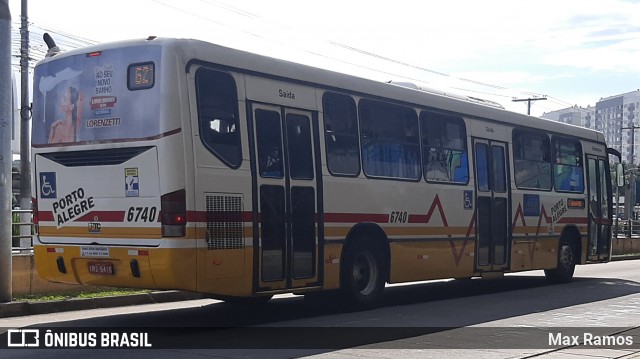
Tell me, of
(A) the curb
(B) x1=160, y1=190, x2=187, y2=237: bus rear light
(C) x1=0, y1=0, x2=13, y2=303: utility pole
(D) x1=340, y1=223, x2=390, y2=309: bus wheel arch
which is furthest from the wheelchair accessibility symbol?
(D) x1=340, y1=223, x2=390, y2=309: bus wheel arch

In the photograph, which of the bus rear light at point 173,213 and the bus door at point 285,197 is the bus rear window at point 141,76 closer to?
the bus rear light at point 173,213

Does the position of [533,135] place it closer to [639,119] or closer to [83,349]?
[83,349]

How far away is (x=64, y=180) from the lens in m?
11.5

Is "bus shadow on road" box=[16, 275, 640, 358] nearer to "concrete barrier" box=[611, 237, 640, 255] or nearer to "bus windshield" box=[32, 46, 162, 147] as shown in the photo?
"bus windshield" box=[32, 46, 162, 147]

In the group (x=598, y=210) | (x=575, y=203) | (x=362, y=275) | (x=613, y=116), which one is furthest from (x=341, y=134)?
(x=613, y=116)

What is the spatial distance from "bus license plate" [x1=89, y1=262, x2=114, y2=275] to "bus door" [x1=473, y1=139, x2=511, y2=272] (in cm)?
800

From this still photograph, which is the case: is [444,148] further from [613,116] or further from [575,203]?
[613,116]

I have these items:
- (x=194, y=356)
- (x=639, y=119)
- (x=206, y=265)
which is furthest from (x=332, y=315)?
(x=639, y=119)

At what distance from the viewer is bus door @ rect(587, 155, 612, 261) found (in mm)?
21312

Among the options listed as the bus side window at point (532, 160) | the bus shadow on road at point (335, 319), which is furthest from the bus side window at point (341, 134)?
the bus side window at point (532, 160)

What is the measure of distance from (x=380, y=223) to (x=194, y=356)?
555 cm

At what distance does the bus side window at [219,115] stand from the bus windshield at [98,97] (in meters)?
0.59

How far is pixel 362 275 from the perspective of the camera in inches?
545

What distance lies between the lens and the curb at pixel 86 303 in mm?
12930
